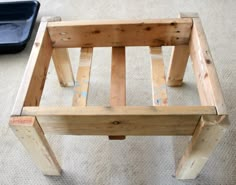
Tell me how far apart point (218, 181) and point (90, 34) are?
0.77m

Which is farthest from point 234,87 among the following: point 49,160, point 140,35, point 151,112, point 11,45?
point 11,45

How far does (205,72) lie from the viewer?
701 millimetres

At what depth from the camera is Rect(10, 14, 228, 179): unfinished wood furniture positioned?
2.00 feet

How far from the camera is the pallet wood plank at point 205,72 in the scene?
63 cm

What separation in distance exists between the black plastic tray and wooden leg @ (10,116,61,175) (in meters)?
0.82

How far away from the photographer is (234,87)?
3.94 feet

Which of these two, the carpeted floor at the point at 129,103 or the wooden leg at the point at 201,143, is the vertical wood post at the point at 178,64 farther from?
the wooden leg at the point at 201,143

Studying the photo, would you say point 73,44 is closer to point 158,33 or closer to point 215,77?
point 158,33

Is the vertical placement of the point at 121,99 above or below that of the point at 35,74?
below

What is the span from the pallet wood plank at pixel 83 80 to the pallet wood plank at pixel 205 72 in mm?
398

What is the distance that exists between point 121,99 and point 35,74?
301 millimetres

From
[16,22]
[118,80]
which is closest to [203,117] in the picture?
[118,80]

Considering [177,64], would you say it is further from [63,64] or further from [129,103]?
[63,64]

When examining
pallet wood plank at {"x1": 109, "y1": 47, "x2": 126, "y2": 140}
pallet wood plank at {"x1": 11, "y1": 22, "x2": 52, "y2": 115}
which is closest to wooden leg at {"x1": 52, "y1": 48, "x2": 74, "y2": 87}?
pallet wood plank at {"x1": 11, "y1": 22, "x2": 52, "y2": 115}
